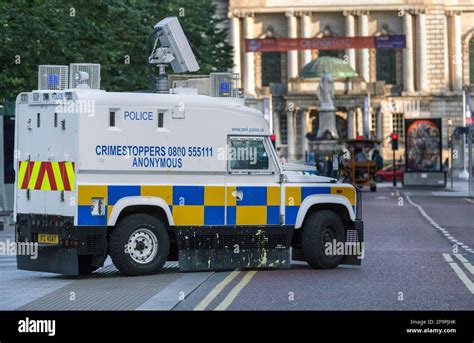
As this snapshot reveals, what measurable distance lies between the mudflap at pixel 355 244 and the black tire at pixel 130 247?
2.98 m

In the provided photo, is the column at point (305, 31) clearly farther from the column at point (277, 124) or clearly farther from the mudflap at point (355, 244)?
the mudflap at point (355, 244)

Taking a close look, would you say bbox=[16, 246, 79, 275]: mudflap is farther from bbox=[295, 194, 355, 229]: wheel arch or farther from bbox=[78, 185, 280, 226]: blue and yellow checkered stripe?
bbox=[295, 194, 355, 229]: wheel arch

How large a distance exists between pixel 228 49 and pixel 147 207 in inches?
2436

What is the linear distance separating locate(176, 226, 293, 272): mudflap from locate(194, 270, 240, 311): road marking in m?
0.27

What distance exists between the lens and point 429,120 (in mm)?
78625

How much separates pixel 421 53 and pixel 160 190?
119700 millimetres

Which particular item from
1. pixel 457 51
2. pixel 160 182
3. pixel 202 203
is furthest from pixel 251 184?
pixel 457 51

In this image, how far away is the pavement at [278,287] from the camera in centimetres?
1862

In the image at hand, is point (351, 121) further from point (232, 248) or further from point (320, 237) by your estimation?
point (232, 248)

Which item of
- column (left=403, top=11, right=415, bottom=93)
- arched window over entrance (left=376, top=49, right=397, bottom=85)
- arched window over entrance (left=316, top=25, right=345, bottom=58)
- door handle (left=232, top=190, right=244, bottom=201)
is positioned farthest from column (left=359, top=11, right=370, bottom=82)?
door handle (left=232, top=190, right=244, bottom=201)

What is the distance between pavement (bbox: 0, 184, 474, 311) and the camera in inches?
733

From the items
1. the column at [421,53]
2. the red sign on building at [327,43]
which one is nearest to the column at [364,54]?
the column at [421,53]
